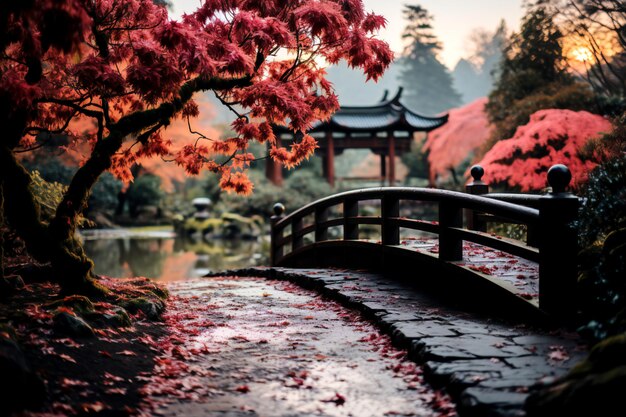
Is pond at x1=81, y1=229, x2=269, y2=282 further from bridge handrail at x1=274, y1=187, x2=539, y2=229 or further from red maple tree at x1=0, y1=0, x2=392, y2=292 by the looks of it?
red maple tree at x1=0, y1=0, x2=392, y2=292

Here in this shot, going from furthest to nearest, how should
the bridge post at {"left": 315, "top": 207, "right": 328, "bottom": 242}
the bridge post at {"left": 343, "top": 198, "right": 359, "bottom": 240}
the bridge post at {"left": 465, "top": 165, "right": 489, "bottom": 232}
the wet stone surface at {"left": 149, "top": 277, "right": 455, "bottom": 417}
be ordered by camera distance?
the bridge post at {"left": 315, "top": 207, "right": 328, "bottom": 242}, the bridge post at {"left": 343, "top": 198, "right": 359, "bottom": 240}, the bridge post at {"left": 465, "top": 165, "right": 489, "bottom": 232}, the wet stone surface at {"left": 149, "top": 277, "right": 455, "bottom": 417}

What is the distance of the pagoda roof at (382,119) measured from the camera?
2930cm

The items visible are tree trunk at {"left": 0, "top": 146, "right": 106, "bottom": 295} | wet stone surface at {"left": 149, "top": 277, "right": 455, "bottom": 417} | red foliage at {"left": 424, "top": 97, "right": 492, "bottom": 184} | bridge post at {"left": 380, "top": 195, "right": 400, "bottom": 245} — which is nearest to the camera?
wet stone surface at {"left": 149, "top": 277, "right": 455, "bottom": 417}

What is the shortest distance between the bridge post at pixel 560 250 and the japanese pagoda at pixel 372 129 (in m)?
24.0

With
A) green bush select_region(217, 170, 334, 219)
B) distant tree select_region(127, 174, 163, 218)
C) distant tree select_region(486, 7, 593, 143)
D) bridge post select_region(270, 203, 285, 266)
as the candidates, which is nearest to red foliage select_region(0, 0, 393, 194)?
bridge post select_region(270, 203, 285, 266)

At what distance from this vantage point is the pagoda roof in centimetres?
2930

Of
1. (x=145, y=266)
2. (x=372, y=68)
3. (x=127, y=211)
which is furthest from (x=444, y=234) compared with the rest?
(x=127, y=211)

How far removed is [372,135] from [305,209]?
19.9m

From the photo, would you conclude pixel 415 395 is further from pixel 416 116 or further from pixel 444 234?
pixel 416 116

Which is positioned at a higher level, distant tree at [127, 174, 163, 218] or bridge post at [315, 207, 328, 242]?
distant tree at [127, 174, 163, 218]

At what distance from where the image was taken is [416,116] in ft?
100

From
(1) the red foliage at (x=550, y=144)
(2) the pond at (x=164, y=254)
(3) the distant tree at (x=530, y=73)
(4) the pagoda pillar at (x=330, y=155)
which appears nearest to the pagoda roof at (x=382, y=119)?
(4) the pagoda pillar at (x=330, y=155)

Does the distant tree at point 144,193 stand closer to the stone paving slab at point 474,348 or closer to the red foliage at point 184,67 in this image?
the red foliage at point 184,67

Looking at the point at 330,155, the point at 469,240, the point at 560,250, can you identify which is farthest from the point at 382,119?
the point at 560,250
